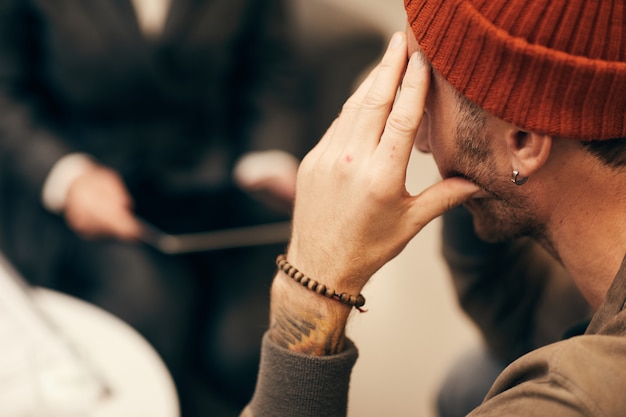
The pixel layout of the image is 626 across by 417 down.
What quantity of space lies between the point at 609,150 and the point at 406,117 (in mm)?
218

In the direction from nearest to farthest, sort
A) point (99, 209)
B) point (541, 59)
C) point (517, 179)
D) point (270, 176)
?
point (541, 59) → point (517, 179) → point (99, 209) → point (270, 176)

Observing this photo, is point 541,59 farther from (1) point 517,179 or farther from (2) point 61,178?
(2) point 61,178

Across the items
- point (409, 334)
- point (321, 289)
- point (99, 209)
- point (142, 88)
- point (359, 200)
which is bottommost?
point (409, 334)

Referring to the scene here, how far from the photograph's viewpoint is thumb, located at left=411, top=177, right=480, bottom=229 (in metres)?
0.81

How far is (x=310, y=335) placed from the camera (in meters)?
A: 0.83

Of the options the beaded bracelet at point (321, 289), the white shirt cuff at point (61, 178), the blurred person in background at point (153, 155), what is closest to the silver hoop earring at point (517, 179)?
the beaded bracelet at point (321, 289)

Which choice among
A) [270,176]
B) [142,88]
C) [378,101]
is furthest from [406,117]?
[142,88]

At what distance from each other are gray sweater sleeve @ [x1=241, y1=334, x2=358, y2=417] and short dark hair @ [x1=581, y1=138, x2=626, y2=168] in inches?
14.6

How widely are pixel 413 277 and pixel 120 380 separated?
703mm

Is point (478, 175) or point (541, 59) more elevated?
point (541, 59)

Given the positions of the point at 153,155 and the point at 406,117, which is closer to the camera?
the point at 406,117

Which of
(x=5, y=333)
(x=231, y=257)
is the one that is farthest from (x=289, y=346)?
(x=231, y=257)

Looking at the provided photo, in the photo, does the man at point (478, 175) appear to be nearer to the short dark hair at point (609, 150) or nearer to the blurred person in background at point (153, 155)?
the short dark hair at point (609, 150)

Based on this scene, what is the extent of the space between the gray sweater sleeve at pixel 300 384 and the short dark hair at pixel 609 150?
37 centimetres
